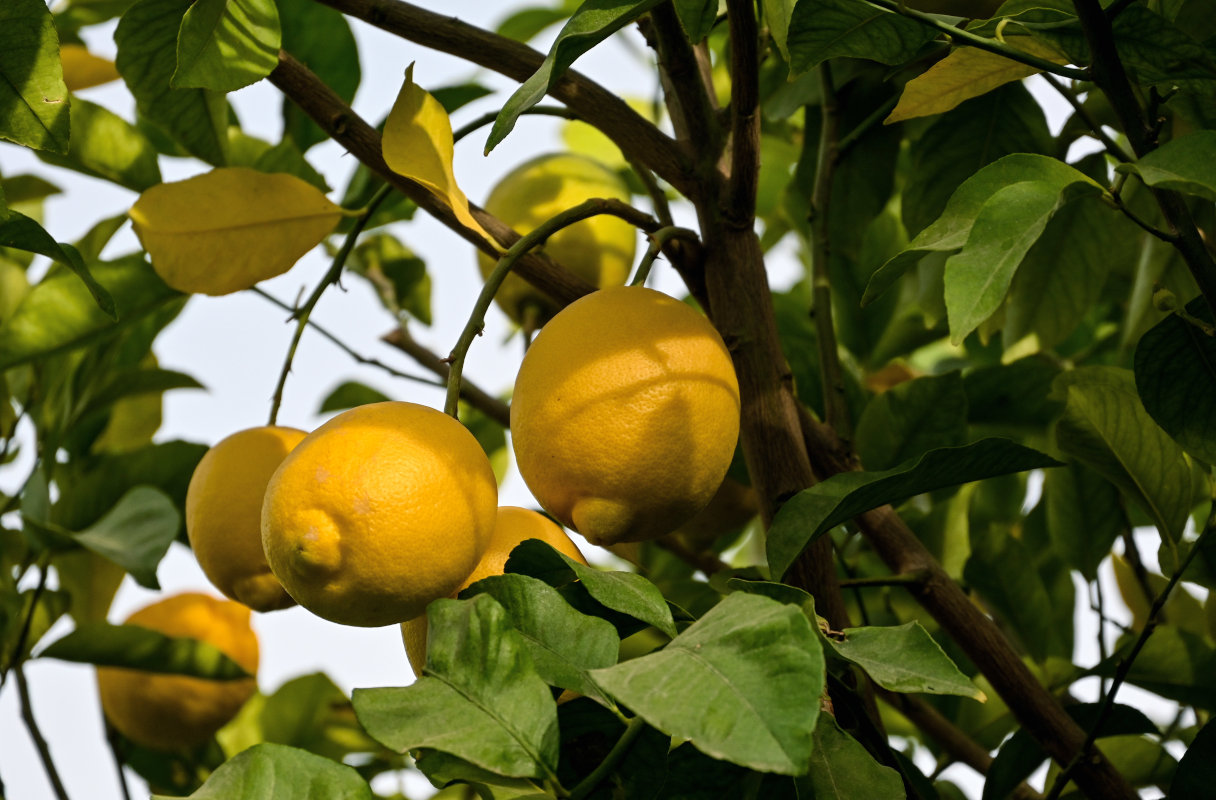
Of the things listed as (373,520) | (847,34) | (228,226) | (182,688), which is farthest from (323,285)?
(182,688)

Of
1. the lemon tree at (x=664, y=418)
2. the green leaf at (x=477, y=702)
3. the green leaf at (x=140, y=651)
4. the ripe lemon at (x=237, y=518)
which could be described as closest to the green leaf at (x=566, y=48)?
the lemon tree at (x=664, y=418)

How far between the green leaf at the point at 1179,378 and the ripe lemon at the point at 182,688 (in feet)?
2.79

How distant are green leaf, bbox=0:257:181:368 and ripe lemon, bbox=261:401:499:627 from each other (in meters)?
0.41

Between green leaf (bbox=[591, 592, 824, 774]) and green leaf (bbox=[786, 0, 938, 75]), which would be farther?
green leaf (bbox=[786, 0, 938, 75])

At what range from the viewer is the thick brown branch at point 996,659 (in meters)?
0.73

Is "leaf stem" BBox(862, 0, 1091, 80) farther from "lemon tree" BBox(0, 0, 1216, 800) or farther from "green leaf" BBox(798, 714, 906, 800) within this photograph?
"green leaf" BBox(798, 714, 906, 800)

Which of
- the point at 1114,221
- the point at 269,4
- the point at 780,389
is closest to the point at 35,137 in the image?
the point at 269,4

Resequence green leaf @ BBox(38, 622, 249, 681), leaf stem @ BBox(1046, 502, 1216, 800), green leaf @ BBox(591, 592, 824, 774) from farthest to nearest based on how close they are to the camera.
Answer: green leaf @ BBox(38, 622, 249, 681)
leaf stem @ BBox(1046, 502, 1216, 800)
green leaf @ BBox(591, 592, 824, 774)

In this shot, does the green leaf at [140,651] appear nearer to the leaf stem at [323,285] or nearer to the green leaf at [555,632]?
the leaf stem at [323,285]

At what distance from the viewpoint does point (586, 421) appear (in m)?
0.57

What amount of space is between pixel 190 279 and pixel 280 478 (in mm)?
256

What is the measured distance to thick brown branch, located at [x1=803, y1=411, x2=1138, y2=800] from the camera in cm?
73

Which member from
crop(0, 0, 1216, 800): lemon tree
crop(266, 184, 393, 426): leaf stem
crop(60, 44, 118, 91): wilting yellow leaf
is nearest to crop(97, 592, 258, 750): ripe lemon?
crop(0, 0, 1216, 800): lemon tree

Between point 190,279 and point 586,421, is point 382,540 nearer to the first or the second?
point 586,421
